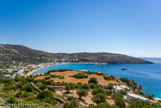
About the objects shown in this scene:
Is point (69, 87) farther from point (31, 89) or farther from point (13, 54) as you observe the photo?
point (13, 54)

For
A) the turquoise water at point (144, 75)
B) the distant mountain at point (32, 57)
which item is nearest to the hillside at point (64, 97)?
the turquoise water at point (144, 75)

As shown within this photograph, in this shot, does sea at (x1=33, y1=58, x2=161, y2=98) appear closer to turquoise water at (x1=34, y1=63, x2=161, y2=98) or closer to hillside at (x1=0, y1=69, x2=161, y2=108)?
turquoise water at (x1=34, y1=63, x2=161, y2=98)

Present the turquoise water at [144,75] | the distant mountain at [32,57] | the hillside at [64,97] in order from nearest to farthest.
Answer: the hillside at [64,97]
the turquoise water at [144,75]
the distant mountain at [32,57]

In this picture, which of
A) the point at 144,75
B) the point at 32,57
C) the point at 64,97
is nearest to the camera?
the point at 64,97

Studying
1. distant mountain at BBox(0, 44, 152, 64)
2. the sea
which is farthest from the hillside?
distant mountain at BBox(0, 44, 152, 64)

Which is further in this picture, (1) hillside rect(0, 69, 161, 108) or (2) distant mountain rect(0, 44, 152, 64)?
(2) distant mountain rect(0, 44, 152, 64)

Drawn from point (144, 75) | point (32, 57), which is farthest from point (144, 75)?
point (32, 57)

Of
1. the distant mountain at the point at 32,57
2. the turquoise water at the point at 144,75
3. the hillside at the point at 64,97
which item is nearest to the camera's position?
the hillside at the point at 64,97

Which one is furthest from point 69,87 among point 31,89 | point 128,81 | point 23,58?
point 23,58

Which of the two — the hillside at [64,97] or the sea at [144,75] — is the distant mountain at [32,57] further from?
the hillside at [64,97]

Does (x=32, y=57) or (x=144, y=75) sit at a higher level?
(x=32, y=57)

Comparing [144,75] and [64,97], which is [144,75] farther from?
[64,97]
